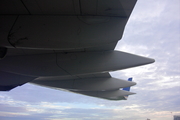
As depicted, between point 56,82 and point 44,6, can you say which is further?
point 56,82

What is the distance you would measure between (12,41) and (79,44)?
5.43ft

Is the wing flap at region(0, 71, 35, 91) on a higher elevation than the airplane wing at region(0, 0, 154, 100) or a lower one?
lower

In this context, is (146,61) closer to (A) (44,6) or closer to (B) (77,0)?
(B) (77,0)

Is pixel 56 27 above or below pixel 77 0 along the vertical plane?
below

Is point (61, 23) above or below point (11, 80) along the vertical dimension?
above

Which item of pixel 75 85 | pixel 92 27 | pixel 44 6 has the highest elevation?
pixel 44 6

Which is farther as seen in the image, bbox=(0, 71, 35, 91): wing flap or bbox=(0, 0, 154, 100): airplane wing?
bbox=(0, 71, 35, 91): wing flap

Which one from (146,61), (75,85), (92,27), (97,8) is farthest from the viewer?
(75,85)

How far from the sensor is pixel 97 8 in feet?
11.6

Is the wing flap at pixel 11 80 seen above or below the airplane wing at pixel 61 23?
below

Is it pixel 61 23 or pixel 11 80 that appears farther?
pixel 11 80

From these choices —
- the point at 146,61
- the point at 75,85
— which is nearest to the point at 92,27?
the point at 146,61

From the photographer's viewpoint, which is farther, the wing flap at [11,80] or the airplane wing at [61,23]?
the wing flap at [11,80]

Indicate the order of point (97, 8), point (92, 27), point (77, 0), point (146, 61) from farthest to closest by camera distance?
point (146, 61) → point (92, 27) → point (97, 8) → point (77, 0)
